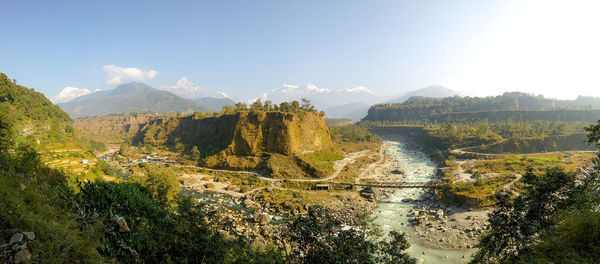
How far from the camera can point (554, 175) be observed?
11945mm

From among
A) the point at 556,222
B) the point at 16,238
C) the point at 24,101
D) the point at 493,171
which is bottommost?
the point at 493,171

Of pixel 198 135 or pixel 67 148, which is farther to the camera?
pixel 198 135

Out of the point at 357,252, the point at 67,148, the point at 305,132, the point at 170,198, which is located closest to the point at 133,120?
the point at 67,148

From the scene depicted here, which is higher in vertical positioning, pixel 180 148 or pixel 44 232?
pixel 44 232

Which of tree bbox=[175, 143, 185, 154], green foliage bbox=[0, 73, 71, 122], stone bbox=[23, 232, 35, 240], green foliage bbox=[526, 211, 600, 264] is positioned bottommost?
tree bbox=[175, 143, 185, 154]

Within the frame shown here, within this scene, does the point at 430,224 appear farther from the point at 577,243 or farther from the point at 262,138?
the point at 262,138

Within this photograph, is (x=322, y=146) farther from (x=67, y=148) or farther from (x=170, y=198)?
(x=67, y=148)

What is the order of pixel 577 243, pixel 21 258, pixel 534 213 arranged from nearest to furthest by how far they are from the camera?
pixel 21 258
pixel 577 243
pixel 534 213

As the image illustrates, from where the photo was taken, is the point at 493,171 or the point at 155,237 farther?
the point at 493,171

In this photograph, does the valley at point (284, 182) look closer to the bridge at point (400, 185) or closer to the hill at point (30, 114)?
the hill at point (30, 114)

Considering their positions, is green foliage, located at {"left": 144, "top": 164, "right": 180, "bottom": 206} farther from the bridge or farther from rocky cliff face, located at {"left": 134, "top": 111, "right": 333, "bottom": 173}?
the bridge

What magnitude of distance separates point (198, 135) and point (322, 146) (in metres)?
51.0

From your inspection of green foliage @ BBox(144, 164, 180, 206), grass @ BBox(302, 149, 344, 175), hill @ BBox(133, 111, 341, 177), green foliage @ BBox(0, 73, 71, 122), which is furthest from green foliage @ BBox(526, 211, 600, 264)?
green foliage @ BBox(0, 73, 71, 122)

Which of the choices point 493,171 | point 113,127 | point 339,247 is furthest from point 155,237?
point 113,127
